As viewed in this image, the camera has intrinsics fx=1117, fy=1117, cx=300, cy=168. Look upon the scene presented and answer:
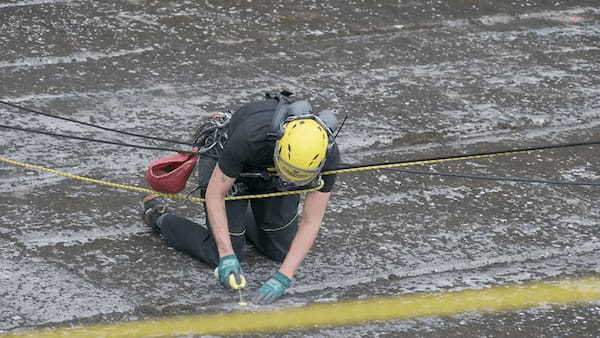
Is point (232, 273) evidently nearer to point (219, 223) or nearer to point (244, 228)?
point (219, 223)

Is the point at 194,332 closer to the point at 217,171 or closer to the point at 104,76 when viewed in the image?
the point at 217,171

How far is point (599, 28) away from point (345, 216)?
456 cm

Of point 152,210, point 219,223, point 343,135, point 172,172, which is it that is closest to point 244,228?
point 219,223

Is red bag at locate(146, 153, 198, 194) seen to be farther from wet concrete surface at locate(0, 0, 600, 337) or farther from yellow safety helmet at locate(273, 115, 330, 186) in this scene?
yellow safety helmet at locate(273, 115, 330, 186)

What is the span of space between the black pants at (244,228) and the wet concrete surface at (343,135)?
0.09 metres

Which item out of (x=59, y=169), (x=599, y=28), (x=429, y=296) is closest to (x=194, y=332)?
(x=429, y=296)

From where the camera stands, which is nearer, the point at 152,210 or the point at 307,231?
the point at 307,231

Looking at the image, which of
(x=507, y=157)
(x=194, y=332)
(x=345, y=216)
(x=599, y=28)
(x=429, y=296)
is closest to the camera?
(x=194, y=332)

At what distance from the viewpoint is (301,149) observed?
497cm

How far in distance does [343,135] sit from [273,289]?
7.57ft

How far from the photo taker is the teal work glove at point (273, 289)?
5.41m

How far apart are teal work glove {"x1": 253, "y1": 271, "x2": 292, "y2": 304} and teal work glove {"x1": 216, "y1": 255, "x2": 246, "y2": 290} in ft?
0.39

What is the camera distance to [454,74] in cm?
870

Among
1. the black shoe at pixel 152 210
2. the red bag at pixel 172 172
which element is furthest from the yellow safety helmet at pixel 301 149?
the black shoe at pixel 152 210
